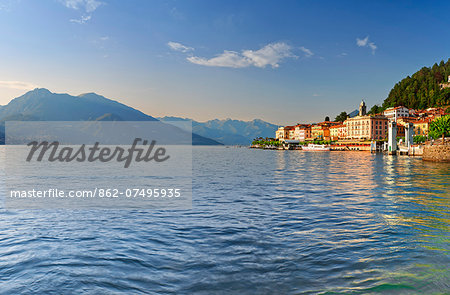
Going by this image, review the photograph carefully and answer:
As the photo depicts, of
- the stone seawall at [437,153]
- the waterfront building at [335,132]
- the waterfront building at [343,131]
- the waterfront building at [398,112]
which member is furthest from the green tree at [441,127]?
the waterfront building at [335,132]

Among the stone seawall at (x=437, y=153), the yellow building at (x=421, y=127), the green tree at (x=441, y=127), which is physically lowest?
the stone seawall at (x=437, y=153)

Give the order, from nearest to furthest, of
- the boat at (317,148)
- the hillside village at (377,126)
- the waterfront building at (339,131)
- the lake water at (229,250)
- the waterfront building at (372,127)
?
1. the lake water at (229,250)
2. the hillside village at (377,126)
3. the boat at (317,148)
4. the waterfront building at (372,127)
5. the waterfront building at (339,131)

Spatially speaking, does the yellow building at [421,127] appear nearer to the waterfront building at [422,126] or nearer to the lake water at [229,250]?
the waterfront building at [422,126]

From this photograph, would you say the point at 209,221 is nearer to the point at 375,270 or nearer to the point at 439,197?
the point at 375,270

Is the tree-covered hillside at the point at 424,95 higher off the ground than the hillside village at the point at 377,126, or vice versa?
the tree-covered hillside at the point at 424,95

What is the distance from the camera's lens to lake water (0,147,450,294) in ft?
22.6

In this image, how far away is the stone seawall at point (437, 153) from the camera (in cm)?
6003

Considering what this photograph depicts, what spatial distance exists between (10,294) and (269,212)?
10.8 m

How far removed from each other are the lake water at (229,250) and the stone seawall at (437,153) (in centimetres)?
5392

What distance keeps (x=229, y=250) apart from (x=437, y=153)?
2636 inches

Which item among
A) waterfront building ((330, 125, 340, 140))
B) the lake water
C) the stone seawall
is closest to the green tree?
the stone seawall

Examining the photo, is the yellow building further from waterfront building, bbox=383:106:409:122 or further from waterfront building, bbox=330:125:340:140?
waterfront building, bbox=330:125:340:140

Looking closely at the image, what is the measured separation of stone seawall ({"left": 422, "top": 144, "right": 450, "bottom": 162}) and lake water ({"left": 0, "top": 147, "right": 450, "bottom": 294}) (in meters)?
53.9

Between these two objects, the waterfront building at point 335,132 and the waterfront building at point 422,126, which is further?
the waterfront building at point 335,132
